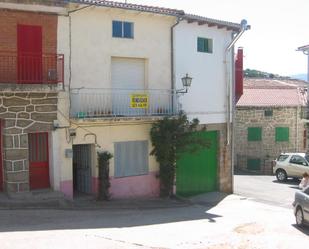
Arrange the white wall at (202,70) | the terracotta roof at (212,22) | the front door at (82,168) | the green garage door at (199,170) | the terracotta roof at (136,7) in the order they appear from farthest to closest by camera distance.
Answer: the green garage door at (199,170) < the white wall at (202,70) < the terracotta roof at (212,22) < the front door at (82,168) < the terracotta roof at (136,7)

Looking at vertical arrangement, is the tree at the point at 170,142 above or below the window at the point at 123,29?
below

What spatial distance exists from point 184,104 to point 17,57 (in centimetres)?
691

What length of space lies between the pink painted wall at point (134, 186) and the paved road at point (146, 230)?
1724 millimetres

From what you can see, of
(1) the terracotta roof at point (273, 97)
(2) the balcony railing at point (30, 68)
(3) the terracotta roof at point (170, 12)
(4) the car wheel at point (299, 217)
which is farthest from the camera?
(1) the terracotta roof at point (273, 97)

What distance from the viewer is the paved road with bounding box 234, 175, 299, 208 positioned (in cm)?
2100

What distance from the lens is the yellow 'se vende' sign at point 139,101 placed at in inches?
675

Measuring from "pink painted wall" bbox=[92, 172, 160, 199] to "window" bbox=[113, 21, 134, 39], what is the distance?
490 centimetres

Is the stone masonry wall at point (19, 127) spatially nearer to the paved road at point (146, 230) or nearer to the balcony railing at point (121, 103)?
the balcony railing at point (121, 103)

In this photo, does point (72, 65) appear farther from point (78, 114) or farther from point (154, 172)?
point (154, 172)

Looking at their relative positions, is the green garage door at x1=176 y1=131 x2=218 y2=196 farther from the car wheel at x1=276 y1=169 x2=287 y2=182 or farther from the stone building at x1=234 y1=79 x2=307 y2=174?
the stone building at x1=234 y1=79 x2=307 y2=174

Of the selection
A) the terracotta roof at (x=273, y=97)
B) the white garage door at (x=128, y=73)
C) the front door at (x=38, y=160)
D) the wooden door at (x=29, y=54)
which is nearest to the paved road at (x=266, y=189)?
the terracotta roof at (x=273, y=97)

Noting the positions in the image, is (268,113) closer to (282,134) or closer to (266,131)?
(266,131)

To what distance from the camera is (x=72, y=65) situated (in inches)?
631

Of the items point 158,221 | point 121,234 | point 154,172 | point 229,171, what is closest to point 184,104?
point 154,172
